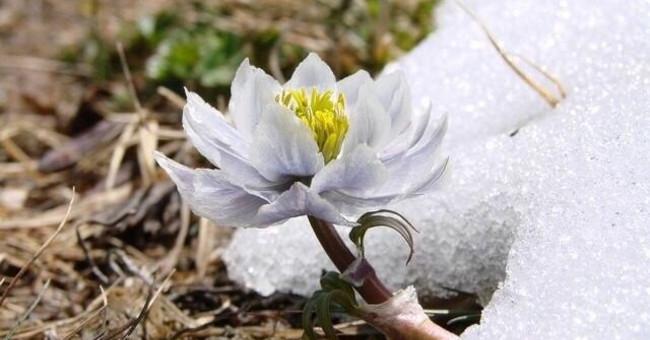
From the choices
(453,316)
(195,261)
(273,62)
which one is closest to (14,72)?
(273,62)

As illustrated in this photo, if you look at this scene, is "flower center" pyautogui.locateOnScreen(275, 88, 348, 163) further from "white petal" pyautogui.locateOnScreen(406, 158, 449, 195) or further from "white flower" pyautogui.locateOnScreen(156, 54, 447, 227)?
"white petal" pyautogui.locateOnScreen(406, 158, 449, 195)

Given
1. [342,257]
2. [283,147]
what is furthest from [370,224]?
[283,147]

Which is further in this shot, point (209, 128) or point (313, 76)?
point (313, 76)

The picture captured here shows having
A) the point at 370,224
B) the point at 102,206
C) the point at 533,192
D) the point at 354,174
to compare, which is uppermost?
the point at 354,174

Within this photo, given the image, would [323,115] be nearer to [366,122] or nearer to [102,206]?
[366,122]

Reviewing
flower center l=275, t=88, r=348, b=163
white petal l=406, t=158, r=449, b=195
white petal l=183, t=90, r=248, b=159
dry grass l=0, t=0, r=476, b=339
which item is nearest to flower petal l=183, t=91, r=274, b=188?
white petal l=183, t=90, r=248, b=159

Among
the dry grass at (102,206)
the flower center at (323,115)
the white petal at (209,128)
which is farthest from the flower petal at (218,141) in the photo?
the dry grass at (102,206)
